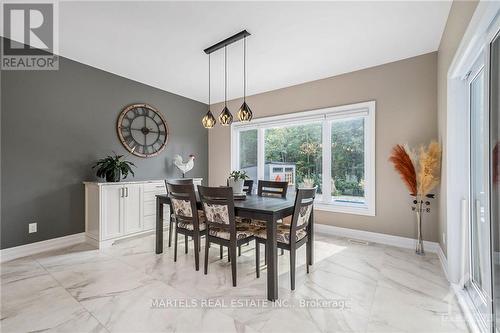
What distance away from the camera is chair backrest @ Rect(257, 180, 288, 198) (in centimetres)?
329

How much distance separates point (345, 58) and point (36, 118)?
424 cm

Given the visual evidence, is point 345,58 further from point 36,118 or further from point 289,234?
point 36,118

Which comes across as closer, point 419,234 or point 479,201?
point 479,201

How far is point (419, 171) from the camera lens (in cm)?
303

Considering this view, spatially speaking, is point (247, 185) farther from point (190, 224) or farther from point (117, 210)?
point (117, 210)

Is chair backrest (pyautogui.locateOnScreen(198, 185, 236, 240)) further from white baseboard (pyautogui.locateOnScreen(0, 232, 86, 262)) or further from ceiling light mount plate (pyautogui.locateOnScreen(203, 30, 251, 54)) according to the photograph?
white baseboard (pyautogui.locateOnScreen(0, 232, 86, 262))

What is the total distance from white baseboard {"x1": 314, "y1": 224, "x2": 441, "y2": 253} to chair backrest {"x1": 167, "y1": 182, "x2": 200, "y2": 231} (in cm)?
231

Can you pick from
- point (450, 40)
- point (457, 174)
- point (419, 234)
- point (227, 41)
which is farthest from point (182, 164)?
point (450, 40)

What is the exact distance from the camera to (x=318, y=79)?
4.05 metres

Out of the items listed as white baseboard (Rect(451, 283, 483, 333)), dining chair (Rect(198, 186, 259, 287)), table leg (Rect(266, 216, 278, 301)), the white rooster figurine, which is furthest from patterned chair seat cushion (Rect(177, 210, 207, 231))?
white baseboard (Rect(451, 283, 483, 333))

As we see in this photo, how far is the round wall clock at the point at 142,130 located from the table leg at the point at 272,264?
311 cm

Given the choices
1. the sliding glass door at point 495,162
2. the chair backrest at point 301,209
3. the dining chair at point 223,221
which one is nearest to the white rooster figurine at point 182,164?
the dining chair at point 223,221

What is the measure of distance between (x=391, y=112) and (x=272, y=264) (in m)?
2.76

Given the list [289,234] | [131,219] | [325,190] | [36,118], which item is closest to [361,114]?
[325,190]
